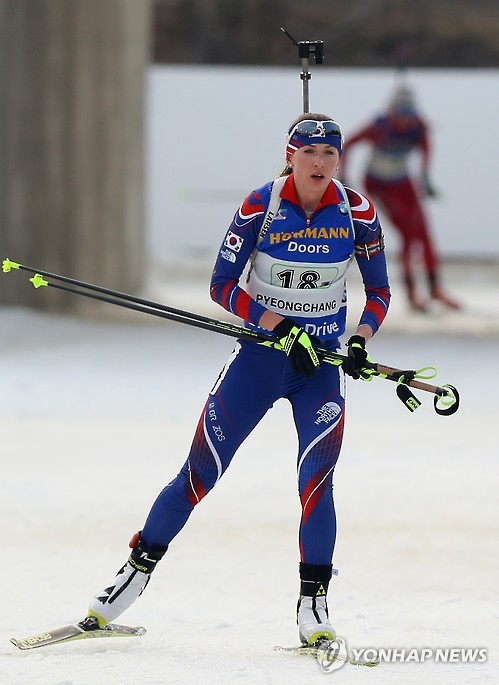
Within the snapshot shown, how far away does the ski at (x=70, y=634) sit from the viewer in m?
4.23

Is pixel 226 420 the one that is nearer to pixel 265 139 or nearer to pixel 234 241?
pixel 234 241

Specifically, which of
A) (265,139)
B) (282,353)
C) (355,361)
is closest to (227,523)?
(282,353)

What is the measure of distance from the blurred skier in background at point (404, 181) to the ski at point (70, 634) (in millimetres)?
9255

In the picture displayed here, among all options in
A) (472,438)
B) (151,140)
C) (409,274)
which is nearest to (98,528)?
(472,438)

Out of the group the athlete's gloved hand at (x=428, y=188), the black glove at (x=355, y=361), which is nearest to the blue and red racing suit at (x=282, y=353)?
the black glove at (x=355, y=361)

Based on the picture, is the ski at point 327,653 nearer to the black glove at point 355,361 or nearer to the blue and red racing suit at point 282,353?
the blue and red racing suit at point 282,353

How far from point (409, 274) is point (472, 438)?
19.3 feet

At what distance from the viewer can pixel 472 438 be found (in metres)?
8.13

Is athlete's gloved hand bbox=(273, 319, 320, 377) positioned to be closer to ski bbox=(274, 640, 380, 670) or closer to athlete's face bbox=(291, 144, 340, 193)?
athlete's face bbox=(291, 144, 340, 193)

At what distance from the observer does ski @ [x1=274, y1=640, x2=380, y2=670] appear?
4.05 m

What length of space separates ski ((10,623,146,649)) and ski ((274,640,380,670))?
58 cm

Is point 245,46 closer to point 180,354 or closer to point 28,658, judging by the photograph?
point 180,354

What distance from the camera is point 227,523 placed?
6.21 m

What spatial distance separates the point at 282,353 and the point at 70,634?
1184 millimetres
